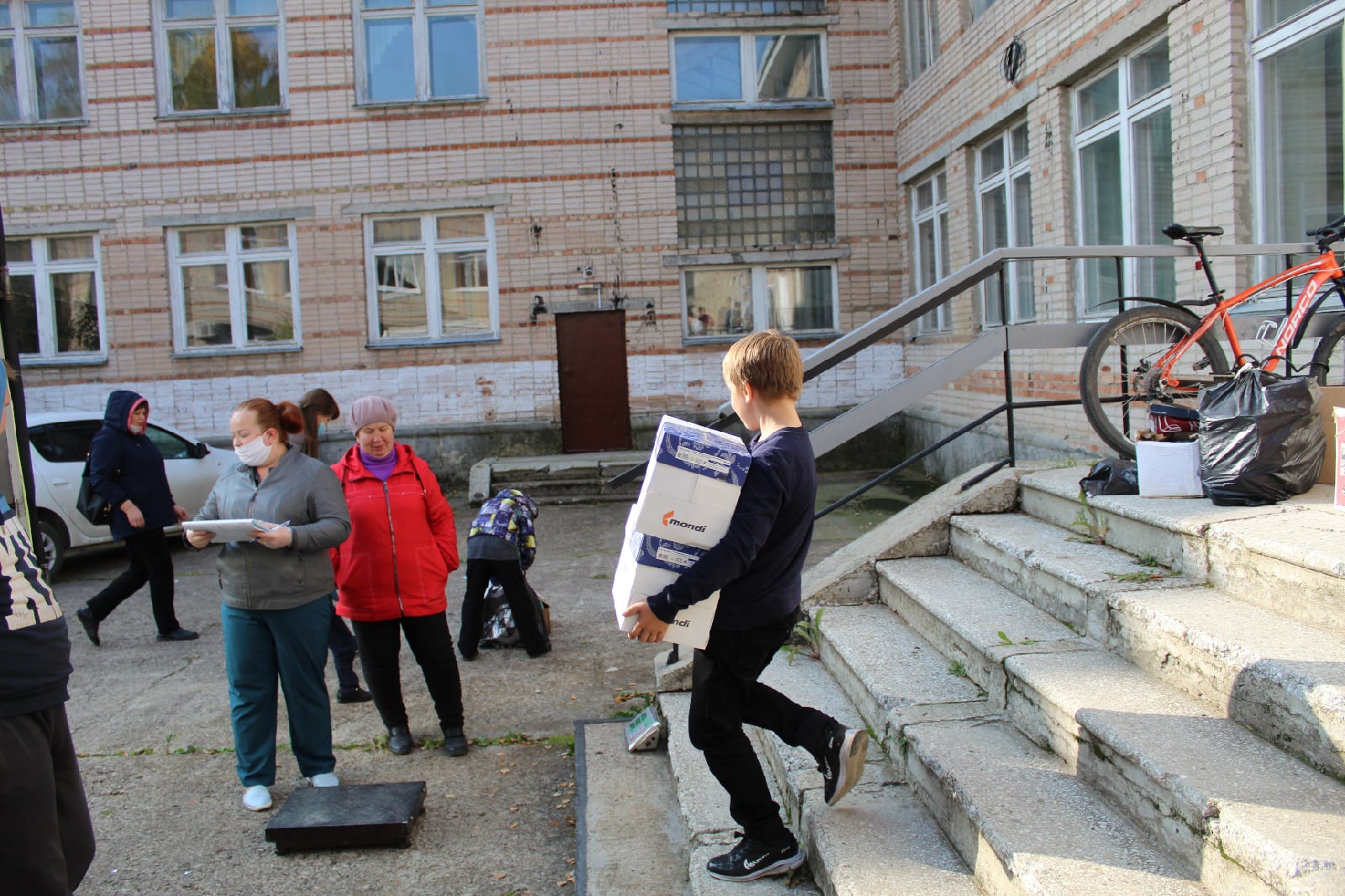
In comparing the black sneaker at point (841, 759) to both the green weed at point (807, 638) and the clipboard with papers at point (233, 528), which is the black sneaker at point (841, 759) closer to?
the green weed at point (807, 638)

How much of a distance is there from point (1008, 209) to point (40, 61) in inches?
505

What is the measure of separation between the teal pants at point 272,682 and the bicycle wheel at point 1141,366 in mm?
3952

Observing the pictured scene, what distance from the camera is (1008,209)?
34.9 feet

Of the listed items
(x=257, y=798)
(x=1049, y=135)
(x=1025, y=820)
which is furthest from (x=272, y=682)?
(x=1049, y=135)

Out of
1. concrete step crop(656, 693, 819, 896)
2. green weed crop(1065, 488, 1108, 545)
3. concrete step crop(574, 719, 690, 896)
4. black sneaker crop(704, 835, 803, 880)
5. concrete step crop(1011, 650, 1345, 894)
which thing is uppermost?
green weed crop(1065, 488, 1108, 545)

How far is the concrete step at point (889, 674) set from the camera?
3656 millimetres

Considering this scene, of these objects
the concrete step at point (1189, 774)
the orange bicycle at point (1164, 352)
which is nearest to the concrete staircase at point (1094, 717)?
the concrete step at point (1189, 774)

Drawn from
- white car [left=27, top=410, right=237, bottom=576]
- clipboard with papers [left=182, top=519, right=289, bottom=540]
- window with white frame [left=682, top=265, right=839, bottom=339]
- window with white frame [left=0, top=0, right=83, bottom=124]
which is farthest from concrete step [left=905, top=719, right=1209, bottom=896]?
window with white frame [left=0, top=0, right=83, bottom=124]

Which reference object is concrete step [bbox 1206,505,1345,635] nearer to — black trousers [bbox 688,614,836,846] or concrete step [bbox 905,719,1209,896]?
concrete step [bbox 905,719,1209,896]

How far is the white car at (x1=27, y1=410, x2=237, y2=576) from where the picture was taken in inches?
358

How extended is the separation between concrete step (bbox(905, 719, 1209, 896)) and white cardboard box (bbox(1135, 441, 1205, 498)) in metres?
1.40

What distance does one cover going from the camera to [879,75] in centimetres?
1409

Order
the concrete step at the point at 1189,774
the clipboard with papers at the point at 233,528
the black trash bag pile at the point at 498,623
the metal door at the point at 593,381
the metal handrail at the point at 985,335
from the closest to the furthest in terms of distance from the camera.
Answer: the concrete step at the point at 1189,774, the clipboard with papers at the point at 233,528, the metal handrail at the point at 985,335, the black trash bag pile at the point at 498,623, the metal door at the point at 593,381

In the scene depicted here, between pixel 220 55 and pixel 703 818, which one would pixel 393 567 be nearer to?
pixel 703 818
